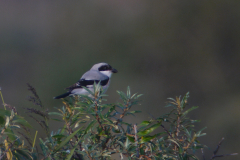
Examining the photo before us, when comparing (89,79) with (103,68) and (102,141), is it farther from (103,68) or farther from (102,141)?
(102,141)

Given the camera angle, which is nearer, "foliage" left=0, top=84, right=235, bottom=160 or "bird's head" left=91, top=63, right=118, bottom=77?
"foliage" left=0, top=84, right=235, bottom=160

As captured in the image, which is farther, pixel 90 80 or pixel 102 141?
pixel 90 80

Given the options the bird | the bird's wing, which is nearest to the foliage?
the bird

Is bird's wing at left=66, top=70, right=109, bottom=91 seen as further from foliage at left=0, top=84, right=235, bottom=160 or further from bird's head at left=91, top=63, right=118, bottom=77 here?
foliage at left=0, top=84, right=235, bottom=160

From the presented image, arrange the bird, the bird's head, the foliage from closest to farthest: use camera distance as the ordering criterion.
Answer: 1. the foliage
2. the bird
3. the bird's head

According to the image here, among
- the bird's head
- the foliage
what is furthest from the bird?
the foliage

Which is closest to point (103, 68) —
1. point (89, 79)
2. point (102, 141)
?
point (89, 79)

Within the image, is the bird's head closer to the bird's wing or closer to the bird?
the bird

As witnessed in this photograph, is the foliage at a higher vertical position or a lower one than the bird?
higher

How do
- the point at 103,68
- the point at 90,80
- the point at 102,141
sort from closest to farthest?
the point at 102,141
the point at 90,80
the point at 103,68

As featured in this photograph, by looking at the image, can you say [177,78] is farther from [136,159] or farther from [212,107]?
[136,159]

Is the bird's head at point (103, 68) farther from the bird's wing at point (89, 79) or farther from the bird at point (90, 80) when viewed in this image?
the bird's wing at point (89, 79)

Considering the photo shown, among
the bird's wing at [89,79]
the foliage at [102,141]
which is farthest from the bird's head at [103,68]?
the foliage at [102,141]

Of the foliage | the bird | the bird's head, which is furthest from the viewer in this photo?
the bird's head
